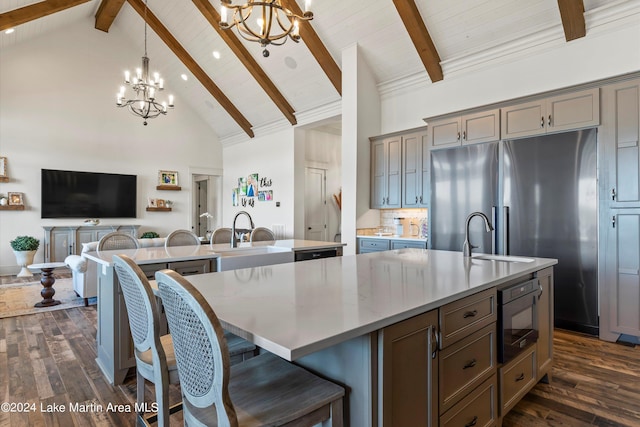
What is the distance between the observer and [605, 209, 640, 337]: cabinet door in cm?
317

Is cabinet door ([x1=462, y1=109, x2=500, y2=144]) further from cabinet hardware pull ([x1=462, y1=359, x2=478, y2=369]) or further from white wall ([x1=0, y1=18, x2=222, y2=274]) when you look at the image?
white wall ([x1=0, y1=18, x2=222, y2=274])

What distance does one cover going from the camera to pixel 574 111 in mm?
3496

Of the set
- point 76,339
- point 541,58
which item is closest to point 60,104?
point 76,339

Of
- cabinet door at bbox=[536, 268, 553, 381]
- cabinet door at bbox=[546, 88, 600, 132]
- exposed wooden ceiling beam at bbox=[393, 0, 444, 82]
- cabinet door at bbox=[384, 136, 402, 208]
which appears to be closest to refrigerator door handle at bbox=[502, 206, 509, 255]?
cabinet door at bbox=[546, 88, 600, 132]

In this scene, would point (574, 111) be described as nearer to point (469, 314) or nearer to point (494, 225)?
point (494, 225)

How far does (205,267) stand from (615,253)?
3799 mm

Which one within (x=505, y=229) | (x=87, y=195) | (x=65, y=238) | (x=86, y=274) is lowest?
(x=86, y=274)

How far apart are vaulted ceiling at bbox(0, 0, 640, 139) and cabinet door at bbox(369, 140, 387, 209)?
3.75 ft

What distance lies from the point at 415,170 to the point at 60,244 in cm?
736

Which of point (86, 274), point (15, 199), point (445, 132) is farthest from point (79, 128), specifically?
point (445, 132)

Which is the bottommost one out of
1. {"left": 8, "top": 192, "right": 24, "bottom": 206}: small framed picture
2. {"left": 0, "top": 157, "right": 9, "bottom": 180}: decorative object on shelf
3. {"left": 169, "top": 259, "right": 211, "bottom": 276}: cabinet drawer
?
{"left": 169, "top": 259, "right": 211, "bottom": 276}: cabinet drawer

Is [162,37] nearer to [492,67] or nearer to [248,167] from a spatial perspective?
[248,167]

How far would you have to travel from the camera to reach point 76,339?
3.39 m

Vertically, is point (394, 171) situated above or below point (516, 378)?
above
